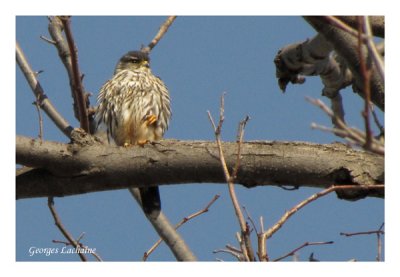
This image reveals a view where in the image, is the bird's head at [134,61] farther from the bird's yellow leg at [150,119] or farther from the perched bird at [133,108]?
the bird's yellow leg at [150,119]

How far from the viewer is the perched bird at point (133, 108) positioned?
613 cm

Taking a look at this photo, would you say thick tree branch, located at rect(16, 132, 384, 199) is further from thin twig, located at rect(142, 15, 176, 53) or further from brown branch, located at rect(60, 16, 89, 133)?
thin twig, located at rect(142, 15, 176, 53)

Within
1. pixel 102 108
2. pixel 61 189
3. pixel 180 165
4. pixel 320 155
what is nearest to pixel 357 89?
pixel 320 155

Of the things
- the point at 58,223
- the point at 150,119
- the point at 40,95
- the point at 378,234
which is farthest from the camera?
the point at 150,119

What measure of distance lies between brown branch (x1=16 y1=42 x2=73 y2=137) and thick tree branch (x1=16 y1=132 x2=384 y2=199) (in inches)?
38.6

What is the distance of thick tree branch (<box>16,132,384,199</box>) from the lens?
384 centimetres

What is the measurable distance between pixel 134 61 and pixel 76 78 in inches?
115

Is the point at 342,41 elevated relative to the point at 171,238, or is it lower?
elevated

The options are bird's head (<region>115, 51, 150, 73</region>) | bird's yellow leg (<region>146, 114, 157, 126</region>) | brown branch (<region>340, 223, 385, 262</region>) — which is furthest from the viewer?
bird's head (<region>115, 51, 150, 73</region>)

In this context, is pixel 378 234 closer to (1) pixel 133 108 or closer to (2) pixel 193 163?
(2) pixel 193 163

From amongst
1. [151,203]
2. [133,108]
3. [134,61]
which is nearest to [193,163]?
[151,203]

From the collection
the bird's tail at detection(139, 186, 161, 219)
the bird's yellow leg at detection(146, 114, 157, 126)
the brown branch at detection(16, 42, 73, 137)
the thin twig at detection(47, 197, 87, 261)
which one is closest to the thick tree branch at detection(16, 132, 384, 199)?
the thin twig at detection(47, 197, 87, 261)

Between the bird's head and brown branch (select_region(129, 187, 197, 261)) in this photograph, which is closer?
brown branch (select_region(129, 187, 197, 261))

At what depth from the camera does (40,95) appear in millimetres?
4875
